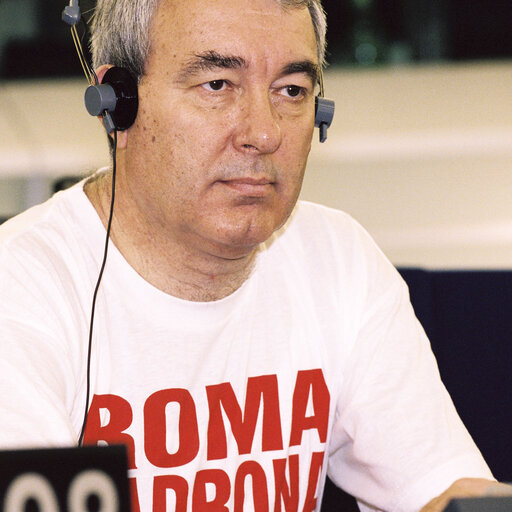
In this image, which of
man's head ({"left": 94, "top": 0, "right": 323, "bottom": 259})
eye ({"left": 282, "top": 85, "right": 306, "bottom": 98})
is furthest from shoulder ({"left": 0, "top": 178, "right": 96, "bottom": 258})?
eye ({"left": 282, "top": 85, "right": 306, "bottom": 98})

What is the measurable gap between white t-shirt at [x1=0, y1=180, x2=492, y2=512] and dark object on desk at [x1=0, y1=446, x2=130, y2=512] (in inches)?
18.8

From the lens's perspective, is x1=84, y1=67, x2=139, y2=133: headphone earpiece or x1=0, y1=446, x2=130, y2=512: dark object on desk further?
x1=84, y1=67, x2=139, y2=133: headphone earpiece

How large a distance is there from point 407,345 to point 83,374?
506 millimetres

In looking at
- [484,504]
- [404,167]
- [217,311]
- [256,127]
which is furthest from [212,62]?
[404,167]

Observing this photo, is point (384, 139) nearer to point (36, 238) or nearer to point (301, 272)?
point (301, 272)

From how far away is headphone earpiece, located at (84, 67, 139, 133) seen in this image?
122cm

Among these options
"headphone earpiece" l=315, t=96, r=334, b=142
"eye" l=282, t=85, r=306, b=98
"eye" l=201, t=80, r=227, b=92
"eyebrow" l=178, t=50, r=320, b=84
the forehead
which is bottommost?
"headphone earpiece" l=315, t=96, r=334, b=142

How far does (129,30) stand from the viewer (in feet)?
4.20

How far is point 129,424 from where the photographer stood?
119 centimetres

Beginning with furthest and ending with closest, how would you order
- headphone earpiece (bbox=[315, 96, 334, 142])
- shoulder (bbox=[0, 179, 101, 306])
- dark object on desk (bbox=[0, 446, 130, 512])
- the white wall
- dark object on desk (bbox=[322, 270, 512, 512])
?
the white wall
dark object on desk (bbox=[322, 270, 512, 512])
headphone earpiece (bbox=[315, 96, 334, 142])
shoulder (bbox=[0, 179, 101, 306])
dark object on desk (bbox=[0, 446, 130, 512])

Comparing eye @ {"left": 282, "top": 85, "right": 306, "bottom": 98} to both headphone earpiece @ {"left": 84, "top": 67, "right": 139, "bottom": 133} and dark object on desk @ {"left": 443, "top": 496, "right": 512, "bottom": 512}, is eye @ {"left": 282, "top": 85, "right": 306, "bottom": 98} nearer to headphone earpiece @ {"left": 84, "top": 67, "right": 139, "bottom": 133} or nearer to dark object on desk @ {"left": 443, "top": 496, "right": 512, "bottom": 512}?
headphone earpiece @ {"left": 84, "top": 67, "right": 139, "bottom": 133}

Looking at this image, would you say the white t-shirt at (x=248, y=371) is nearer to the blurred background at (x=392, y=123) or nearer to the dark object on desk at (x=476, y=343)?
the dark object on desk at (x=476, y=343)

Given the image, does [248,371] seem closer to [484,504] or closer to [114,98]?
[114,98]

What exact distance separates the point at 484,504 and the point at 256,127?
2.25 feet
